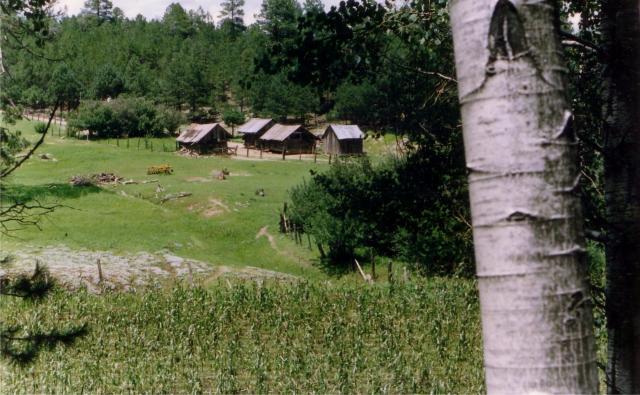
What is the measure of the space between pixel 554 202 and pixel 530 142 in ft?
0.38

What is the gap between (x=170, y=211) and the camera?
35.5 m

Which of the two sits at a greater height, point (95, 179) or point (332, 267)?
point (95, 179)

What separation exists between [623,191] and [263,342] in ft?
31.0

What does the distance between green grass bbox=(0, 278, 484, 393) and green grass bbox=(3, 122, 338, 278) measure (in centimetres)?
1154

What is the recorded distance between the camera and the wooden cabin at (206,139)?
5931 cm

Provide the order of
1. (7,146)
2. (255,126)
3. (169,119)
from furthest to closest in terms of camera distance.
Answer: (169,119) → (255,126) → (7,146)

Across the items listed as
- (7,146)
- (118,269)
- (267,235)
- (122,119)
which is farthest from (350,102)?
(7,146)

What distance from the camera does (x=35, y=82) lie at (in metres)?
41.1

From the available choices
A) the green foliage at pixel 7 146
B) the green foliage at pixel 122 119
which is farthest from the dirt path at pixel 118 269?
the green foliage at pixel 122 119

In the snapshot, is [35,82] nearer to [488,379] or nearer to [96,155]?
[96,155]

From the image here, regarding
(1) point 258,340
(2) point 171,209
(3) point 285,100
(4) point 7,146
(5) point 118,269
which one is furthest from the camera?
(3) point 285,100

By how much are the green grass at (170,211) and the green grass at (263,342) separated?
454 inches

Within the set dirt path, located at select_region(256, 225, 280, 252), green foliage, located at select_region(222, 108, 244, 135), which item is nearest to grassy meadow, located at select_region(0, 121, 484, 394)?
dirt path, located at select_region(256, 225, 280, 252)

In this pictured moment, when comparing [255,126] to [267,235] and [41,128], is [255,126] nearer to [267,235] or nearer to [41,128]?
[41,128]
